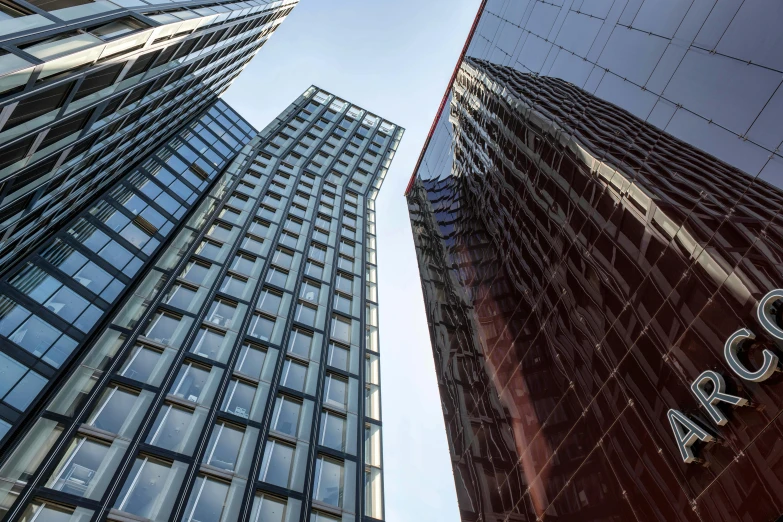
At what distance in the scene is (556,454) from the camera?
22.4 meters

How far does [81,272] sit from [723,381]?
29791 millimetres

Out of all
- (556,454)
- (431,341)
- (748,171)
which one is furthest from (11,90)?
(431,341)

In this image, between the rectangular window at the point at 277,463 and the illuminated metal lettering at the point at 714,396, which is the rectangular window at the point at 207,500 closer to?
the rectangular window at the point at 277,463

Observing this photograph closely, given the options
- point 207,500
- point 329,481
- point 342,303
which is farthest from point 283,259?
point 207,500

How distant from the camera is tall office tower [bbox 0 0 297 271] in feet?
47.1

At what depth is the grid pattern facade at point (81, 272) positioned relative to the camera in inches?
924

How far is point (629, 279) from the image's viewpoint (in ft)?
61.5

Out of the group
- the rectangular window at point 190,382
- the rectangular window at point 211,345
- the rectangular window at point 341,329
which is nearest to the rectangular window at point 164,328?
the rectangular window at point 211,345

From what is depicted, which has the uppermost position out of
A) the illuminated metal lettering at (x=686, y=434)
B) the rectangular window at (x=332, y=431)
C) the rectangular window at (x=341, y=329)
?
the rectangular window at (x=341, y=329)

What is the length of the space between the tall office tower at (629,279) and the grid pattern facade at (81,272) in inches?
834

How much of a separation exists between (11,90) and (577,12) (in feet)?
80.6

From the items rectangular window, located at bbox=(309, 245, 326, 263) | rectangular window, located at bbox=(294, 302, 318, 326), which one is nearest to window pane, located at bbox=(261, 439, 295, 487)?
rectangular window, located at bbox=(294, 302, 318, 326)

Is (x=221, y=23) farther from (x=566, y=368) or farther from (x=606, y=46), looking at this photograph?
(x=566, y=368)

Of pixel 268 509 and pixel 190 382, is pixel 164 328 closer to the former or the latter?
pixel 190 382
